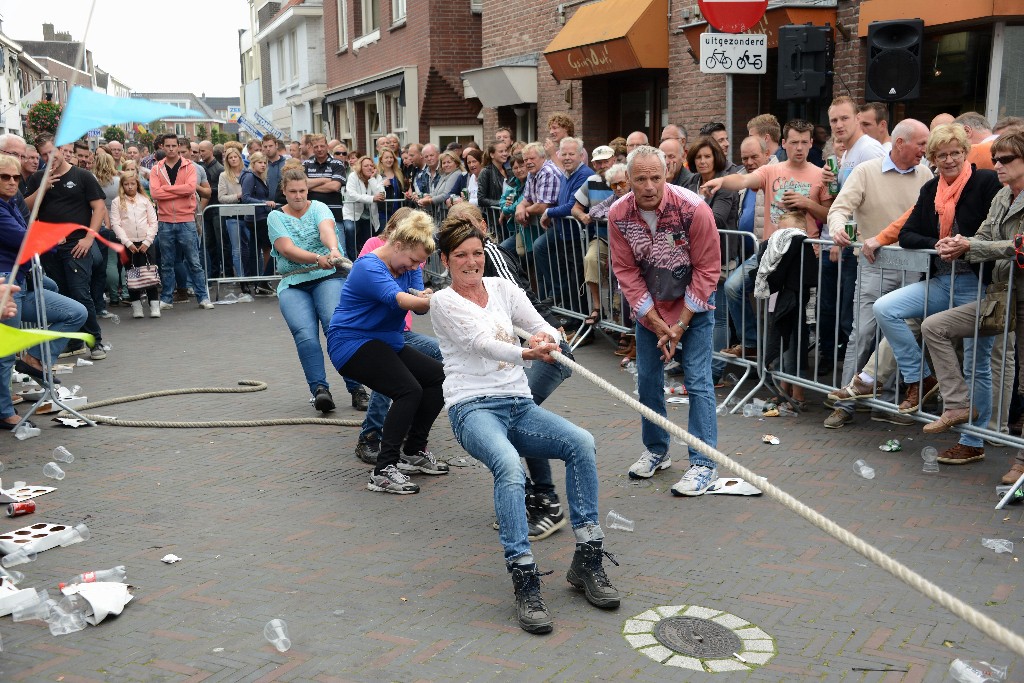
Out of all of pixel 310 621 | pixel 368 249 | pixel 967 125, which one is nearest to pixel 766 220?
pixel 967 125

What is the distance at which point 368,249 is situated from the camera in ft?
21.1

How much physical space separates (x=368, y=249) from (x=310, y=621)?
287 centimetres

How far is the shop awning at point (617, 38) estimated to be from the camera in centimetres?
1440

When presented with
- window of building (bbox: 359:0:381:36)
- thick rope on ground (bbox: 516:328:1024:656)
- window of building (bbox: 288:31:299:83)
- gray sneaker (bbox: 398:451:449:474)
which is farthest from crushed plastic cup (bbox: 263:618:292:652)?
window of building (bbox: 288:31:299:83)

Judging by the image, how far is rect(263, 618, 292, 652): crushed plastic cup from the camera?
389 centimetres

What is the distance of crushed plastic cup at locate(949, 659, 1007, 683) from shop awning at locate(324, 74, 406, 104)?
2261 centimetres

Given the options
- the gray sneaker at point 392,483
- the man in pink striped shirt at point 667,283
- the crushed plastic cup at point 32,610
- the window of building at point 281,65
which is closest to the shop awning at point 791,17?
the man in pink striped shirt at point 667,283

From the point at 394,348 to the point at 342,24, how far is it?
2733 cm

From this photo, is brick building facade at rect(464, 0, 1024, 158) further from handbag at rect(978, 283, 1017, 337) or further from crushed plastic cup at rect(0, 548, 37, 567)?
crushed plastic cup at rect(0, 548, 37, 567)

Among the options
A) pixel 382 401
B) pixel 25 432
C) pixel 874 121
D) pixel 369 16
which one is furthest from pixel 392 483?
pixel 369 16

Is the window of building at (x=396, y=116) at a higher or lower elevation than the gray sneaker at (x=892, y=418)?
higher

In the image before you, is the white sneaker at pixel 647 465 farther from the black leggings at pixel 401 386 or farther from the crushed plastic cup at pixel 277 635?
the crushed plastic cup at pixel 277 635

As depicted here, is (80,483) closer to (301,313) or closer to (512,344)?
(301,313)

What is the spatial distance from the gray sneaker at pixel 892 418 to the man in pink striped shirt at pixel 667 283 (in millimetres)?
1759
